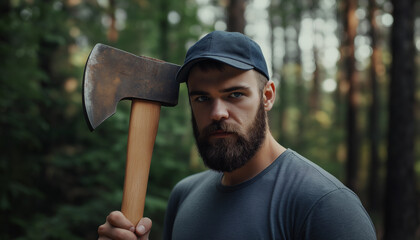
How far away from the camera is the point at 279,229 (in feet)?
5.49

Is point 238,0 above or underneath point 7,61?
above

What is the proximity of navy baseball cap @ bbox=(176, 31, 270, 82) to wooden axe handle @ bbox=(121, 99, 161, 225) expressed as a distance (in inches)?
13.3

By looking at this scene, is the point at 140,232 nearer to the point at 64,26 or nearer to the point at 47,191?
the point at 64,26

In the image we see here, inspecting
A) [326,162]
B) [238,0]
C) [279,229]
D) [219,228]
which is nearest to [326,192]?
[279,229]

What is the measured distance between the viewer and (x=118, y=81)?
2.13 m

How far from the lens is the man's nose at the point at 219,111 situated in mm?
1918

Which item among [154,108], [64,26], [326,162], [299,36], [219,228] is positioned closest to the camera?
[219,228]

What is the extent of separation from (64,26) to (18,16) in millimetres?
2005

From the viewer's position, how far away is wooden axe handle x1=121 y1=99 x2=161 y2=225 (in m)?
2.02

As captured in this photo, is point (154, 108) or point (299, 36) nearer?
point (154, 108)

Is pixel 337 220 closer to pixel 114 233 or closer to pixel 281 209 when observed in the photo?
pixel 281 209

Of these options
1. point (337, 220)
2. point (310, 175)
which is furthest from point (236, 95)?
point (337, 220)

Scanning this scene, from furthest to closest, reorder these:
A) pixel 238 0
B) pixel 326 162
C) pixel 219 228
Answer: pixel 326 162 < pixel 238 0 < pixel 219 228

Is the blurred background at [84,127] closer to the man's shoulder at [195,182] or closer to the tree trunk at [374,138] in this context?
the man's shoulder at [195,182]
